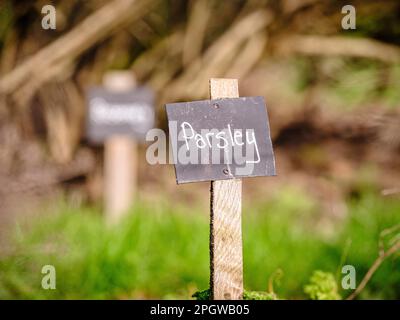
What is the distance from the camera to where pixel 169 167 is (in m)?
4.27

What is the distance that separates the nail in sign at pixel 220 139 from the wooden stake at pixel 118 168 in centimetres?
162

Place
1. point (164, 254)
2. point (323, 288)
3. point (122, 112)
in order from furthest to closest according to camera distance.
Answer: point (122, 112), point (164, 254), point (323, 288)

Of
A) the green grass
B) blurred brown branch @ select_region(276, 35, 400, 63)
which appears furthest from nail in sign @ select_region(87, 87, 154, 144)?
blurred brown branch @ select_region(276, 35, 400, 63)

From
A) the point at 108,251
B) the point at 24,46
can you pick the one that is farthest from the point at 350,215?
the point at 24,46

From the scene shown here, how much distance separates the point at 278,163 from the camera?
4.46 meters

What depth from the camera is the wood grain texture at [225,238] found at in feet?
5.44

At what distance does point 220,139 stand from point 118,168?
1717 millimetres

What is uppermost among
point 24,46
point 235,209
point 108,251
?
point 24,46

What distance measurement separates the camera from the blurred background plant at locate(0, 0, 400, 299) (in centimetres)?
267

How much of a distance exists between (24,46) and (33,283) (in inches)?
68.2

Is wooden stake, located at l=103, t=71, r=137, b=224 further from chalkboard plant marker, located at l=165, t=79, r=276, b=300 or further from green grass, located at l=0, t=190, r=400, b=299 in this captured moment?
chalkboard plant marker, located at l=165, t=79, r=276, b=300

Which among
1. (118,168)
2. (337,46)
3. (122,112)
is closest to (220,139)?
(122,112)

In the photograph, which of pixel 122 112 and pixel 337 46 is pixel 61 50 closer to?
pixel 122 112
